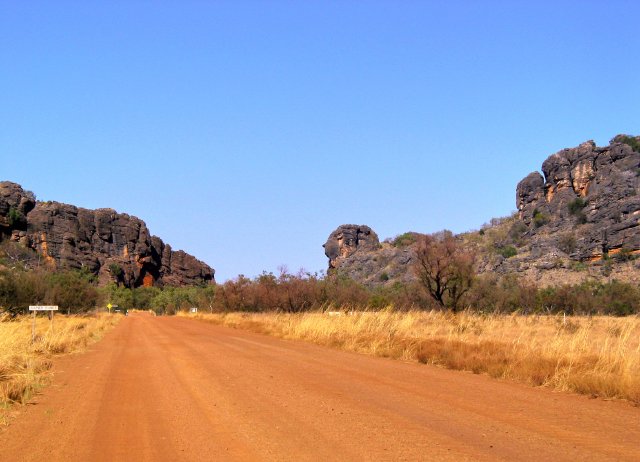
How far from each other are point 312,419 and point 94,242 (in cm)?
15688

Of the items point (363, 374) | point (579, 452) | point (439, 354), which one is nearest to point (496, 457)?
point (579, 452)

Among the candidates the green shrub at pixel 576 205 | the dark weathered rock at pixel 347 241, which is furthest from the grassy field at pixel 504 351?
the dark weathered rock at pixel 347 241

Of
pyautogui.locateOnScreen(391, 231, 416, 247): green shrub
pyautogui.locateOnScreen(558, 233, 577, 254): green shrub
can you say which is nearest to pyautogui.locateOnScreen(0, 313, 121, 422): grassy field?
pyautogui.locateOnScreen(558, 233, 577, 254): green shrub

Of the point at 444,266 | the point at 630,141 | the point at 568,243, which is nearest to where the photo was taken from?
the point at 444,266

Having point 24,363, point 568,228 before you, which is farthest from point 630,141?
point 24,363

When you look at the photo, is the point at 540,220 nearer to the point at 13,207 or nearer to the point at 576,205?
the point at 576,205

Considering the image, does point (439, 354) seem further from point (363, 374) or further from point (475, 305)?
point (475, 305)

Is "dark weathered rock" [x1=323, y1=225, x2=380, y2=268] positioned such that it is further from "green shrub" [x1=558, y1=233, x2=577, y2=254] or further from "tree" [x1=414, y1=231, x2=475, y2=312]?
"tree" [x1=414, y1=231, x2=475, y2=312]

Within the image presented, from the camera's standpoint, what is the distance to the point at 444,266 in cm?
3981

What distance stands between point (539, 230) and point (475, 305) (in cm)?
4663

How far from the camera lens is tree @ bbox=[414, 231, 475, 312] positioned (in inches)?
1572

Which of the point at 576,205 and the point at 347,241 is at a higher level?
the point at 347,241

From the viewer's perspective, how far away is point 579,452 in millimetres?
6961

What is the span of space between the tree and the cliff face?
21126 millimetres
